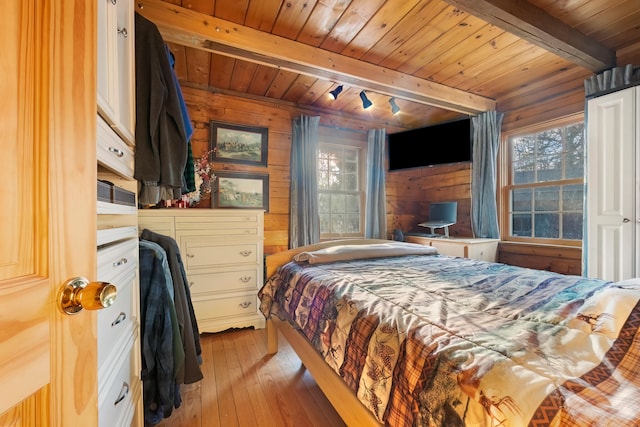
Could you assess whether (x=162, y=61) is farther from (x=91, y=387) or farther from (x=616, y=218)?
(x=616, y=218)

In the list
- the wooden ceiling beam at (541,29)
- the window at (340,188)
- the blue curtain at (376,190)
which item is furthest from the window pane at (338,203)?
the wooden ceiling beam at (541,29)

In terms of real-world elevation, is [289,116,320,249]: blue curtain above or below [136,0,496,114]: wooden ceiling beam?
below

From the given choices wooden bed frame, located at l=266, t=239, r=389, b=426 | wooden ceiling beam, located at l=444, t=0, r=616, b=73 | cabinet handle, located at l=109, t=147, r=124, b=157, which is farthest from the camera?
wooden ceiling beam, located at l=444, t=0, r=616, b=73

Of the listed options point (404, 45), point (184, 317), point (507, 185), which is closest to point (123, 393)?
point (184, 317)

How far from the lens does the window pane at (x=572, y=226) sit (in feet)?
8.52

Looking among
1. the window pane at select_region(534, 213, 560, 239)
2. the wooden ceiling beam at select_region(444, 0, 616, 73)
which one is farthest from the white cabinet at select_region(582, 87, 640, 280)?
the window pane at select_region(534, 213, 560, 239)

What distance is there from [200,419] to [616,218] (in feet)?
10.3

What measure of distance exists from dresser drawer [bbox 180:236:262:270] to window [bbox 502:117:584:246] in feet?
9.51

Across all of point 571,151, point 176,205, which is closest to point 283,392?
point 176,205

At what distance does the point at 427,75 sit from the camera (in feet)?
8.63

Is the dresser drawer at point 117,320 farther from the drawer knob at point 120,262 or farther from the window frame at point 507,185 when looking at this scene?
the window frame at point 507,185

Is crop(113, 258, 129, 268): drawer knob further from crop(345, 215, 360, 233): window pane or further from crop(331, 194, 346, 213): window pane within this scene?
crop(345, 215, 360, 233): window pane

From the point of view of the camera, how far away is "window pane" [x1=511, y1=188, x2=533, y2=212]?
118 inches

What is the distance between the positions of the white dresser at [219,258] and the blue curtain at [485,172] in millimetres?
2535
